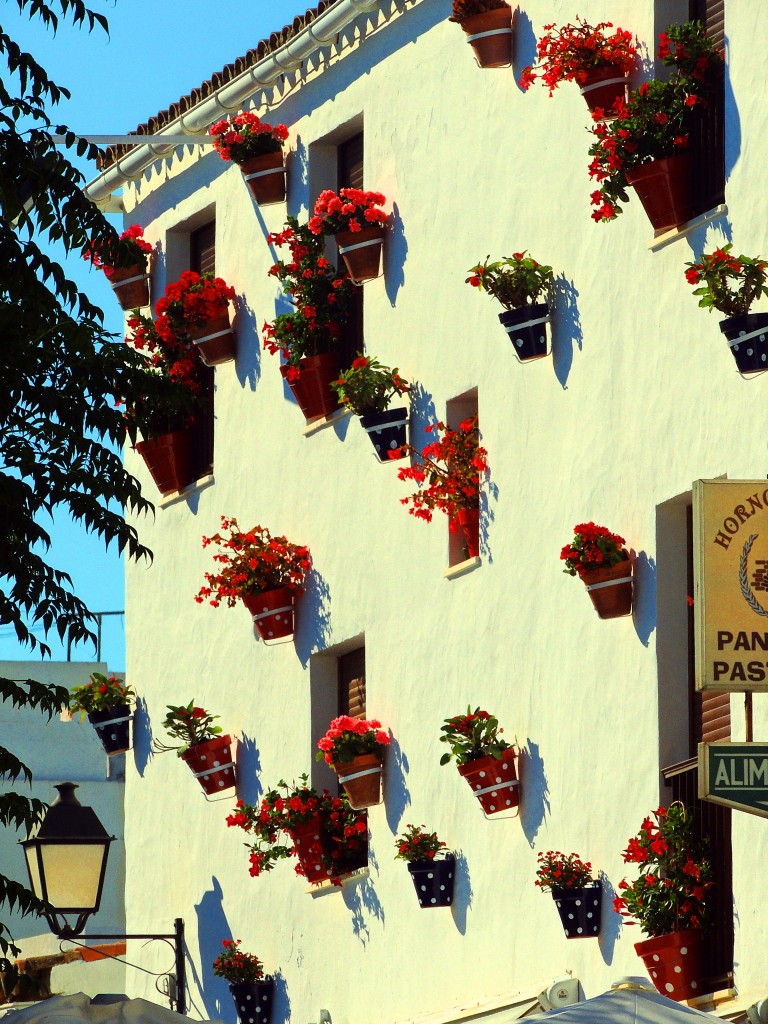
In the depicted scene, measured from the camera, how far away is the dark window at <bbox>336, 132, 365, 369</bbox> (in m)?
18.5

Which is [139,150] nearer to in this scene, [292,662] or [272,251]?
[272,251]

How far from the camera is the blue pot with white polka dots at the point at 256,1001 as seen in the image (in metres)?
18.6

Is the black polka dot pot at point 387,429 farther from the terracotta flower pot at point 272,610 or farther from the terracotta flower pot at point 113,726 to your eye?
the terracotta flower pot at point 113,726

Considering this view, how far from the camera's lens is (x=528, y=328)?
15547mm

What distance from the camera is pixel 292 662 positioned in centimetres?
1880

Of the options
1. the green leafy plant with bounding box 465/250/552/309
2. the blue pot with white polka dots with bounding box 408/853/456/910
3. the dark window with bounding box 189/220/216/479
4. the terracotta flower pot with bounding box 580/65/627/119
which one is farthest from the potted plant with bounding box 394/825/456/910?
the dark window with bounding box 189/220/216/479

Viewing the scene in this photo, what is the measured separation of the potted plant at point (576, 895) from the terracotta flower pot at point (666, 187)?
398 cm

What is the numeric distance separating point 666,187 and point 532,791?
4.02m

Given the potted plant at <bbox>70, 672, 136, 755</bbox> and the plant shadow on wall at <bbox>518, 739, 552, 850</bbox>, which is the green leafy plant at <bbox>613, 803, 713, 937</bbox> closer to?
the plant shadow on wall at <bbox>518, 739, 552, 850</bbox>

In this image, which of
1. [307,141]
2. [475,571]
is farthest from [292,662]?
[307,141]

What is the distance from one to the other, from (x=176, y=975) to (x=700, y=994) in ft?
25.0

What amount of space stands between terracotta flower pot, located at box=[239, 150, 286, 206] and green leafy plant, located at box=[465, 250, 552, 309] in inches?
162

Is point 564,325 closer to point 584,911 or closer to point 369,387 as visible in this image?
point 369,387

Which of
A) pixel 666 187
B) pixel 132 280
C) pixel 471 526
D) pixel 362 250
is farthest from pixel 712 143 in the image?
pixel 132 280
